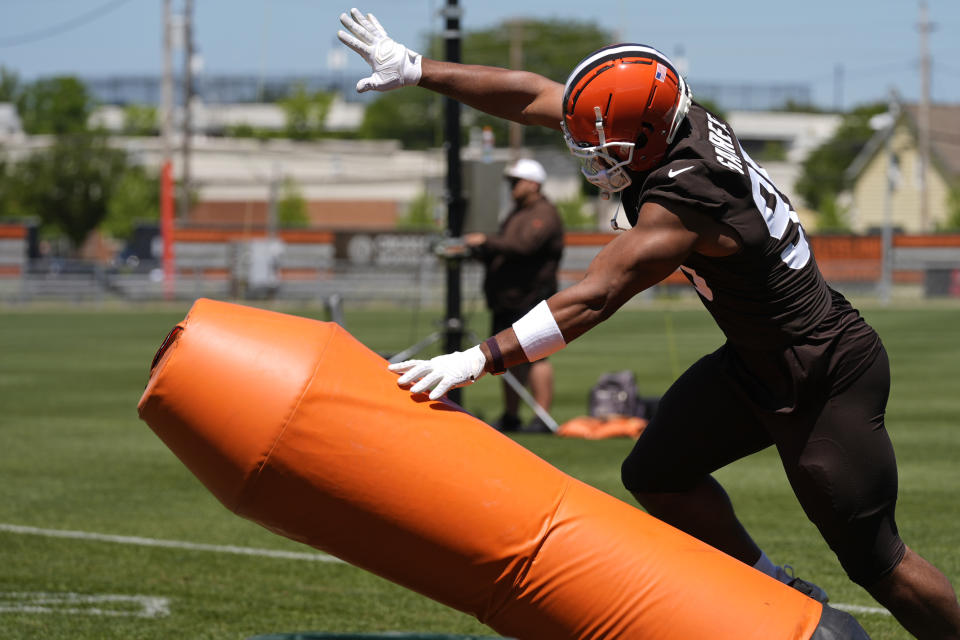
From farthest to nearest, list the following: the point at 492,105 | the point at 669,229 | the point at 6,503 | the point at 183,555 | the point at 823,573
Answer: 1. the point at 6,503
2. the point at 183,555
3. the point at 823,573
4. the point at 492,105
5. the point at 669,229

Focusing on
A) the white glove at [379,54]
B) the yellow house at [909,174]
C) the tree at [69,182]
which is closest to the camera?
the white glove at [379,54]

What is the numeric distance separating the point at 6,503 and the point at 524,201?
15.5 feet

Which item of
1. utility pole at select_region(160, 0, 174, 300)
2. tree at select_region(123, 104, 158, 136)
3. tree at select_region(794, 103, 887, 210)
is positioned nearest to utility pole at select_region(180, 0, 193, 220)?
utility pole at select_region(160, 0, 174, 300)

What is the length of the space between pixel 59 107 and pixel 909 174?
54048mm

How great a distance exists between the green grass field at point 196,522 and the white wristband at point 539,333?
187 cm

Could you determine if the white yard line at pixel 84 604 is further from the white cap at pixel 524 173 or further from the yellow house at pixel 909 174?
the yellow house at pixel 909 174

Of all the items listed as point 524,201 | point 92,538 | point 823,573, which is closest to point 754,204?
point 823,573

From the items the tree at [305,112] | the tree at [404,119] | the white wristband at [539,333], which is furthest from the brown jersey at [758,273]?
the tree at [404,119]

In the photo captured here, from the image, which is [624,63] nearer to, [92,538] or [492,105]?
[492,105]

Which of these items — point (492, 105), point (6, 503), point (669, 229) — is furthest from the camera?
point (6, 503)

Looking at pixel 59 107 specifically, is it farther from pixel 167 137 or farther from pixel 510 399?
pixel 510 399

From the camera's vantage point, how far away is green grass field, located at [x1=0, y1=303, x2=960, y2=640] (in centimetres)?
509

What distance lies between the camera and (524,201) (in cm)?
1026

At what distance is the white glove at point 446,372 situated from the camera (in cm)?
358
